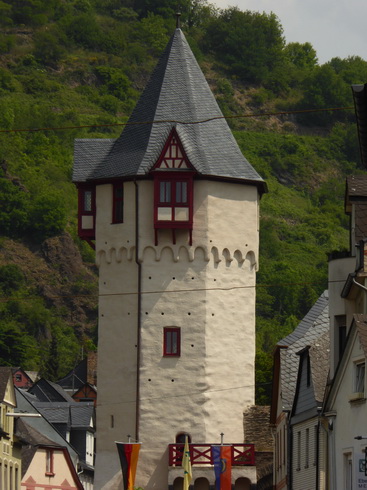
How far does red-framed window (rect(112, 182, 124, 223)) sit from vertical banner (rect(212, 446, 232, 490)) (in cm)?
873

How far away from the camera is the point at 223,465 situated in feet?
207

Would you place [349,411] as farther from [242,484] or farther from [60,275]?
[60,275]

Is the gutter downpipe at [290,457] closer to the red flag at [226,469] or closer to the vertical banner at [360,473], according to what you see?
the red flag at [226,469]

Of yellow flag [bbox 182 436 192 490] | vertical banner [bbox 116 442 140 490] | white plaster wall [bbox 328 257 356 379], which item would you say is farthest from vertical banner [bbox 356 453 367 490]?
vertical banner [bbox 116 442 140 490]

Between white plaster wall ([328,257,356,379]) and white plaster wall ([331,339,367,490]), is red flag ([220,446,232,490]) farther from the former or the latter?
white plaster wall ([331,339,367,490])

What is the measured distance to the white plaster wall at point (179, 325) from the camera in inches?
2542

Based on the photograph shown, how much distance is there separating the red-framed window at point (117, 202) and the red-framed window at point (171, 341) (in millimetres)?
4384

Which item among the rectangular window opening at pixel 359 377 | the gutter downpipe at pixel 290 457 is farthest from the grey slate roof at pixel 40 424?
the rectangular window opening at pixel 359 377

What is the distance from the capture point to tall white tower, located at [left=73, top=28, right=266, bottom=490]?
64.7 m

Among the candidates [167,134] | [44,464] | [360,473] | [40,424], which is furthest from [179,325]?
[360,473]

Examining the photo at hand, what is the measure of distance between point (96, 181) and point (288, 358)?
15990 millimetres

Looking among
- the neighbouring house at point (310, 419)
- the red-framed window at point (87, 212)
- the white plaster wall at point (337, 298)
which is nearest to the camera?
the white plaster wall at point (337, 298)

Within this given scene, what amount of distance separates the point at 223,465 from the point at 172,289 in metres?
6.29

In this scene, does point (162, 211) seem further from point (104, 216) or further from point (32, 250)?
point (32, 250)
